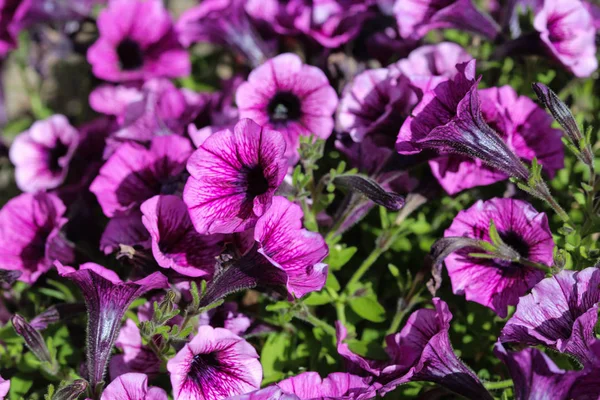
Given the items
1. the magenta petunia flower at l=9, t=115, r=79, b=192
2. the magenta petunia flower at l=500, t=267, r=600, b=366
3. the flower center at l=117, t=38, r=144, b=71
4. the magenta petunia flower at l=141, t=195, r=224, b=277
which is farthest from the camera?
the flower center at l=117, t=38, r=144, b=71

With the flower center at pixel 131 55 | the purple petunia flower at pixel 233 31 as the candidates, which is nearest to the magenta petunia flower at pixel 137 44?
the flower center at pixel 131 55

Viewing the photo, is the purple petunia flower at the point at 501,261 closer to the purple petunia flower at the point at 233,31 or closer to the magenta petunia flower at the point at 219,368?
the magenta petunia flower at the point at 219,368

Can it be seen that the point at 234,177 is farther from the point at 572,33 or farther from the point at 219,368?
the point at 572,33

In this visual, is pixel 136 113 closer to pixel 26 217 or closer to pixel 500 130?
pixel 26 217

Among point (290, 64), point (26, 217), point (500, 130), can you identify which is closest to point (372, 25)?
point (290, 64)

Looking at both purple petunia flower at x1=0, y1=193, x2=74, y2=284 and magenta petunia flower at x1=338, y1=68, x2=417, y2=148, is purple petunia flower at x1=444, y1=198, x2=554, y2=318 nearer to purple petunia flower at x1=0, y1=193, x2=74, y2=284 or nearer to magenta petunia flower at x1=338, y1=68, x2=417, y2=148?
magenta petunia flower at x1=338, y1=68, x2=417, y2=148

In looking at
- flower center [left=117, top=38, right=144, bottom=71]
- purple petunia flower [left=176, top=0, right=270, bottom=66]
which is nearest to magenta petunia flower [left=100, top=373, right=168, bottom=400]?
purple petunia flower [left=176, top=0, right=270, bottom=66]
